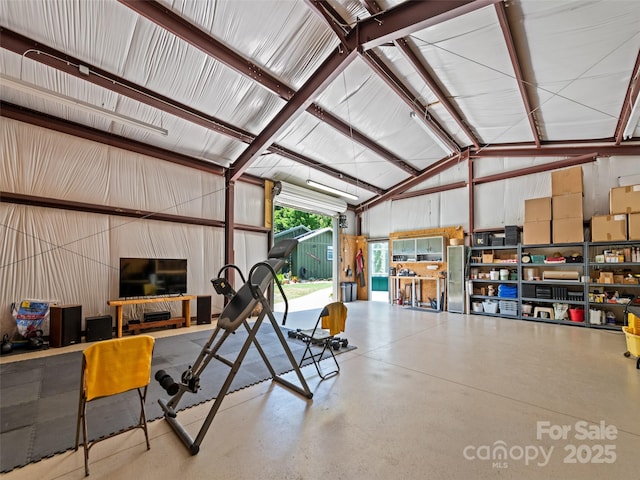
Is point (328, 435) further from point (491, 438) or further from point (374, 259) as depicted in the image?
point (374, 259)

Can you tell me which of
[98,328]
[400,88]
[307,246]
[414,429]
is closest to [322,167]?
[400,88]

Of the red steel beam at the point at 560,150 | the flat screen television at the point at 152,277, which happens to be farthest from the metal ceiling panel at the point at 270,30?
the red steel beam at the point at 560,150

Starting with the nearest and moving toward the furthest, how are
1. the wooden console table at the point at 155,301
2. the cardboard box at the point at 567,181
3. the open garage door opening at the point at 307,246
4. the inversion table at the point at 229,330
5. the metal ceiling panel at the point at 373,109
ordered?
the inversion table at the point at 229,330 → the metal ceiling panel at the point at 373,109 → the wooden console table at the point at 155,301 → the cardboard box at the point at 567,181 → the open garage door opening at the point at 307,246

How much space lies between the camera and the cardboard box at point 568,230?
5977mm

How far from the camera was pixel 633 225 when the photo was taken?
5391mm

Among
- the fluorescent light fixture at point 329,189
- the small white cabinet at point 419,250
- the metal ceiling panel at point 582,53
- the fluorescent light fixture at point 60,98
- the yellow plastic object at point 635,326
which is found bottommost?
the yellow plastic object at point 635,326

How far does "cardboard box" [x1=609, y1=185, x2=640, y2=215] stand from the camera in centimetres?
541

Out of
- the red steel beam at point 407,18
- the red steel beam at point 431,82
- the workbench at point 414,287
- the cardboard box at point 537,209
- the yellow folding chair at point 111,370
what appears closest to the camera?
the yellow folding chair at point 111,370

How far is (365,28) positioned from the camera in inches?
147

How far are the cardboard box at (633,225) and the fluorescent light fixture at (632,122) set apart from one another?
5.14ft

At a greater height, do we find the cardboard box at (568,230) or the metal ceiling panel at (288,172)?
the metal ceiling panel at (288,172)

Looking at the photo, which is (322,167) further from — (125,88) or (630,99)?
(630,99)

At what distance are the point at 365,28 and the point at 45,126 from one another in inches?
208

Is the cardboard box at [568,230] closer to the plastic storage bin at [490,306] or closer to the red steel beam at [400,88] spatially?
the plastic storage bin at [490,306]
